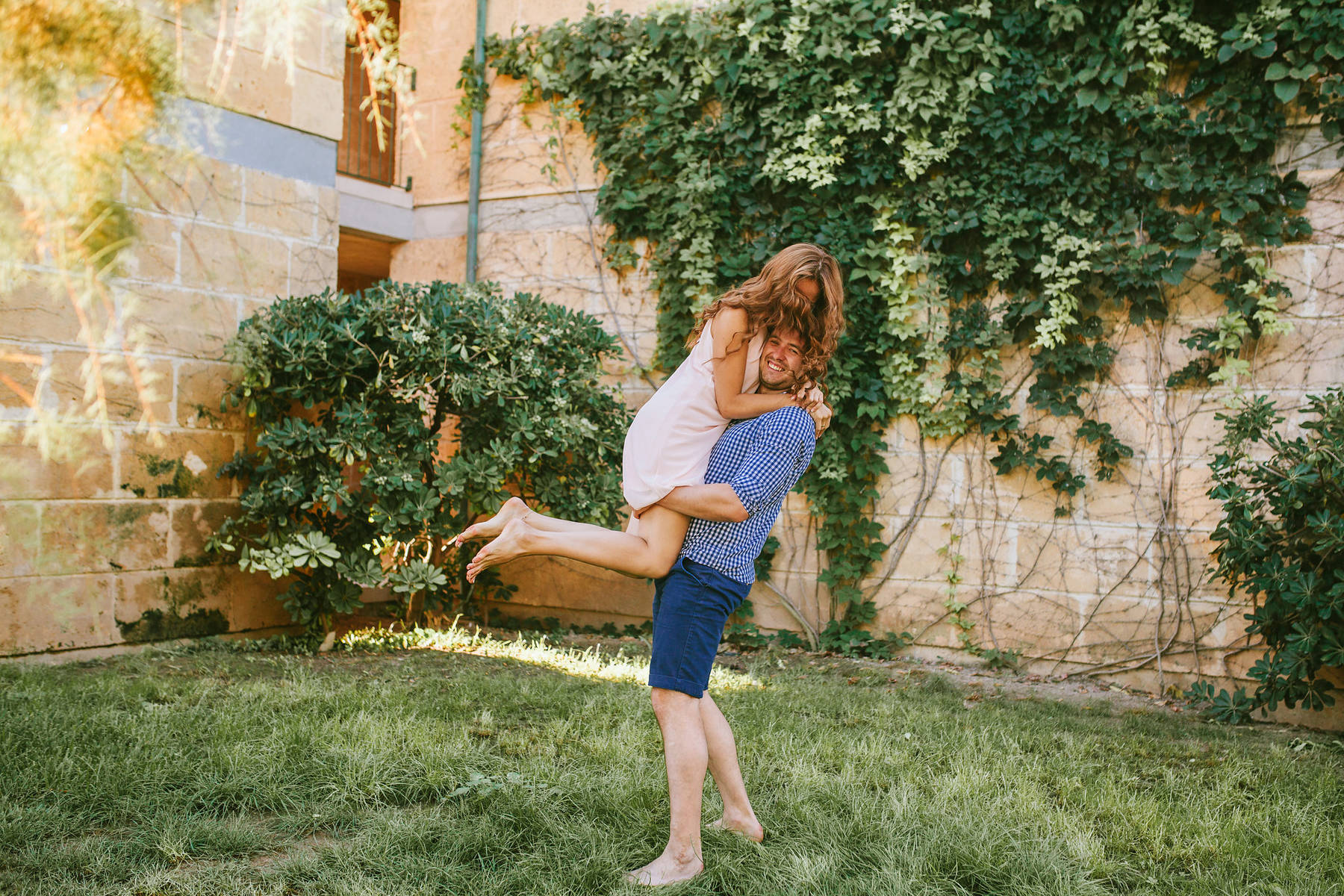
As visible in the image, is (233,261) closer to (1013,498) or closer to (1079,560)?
(1013,498)

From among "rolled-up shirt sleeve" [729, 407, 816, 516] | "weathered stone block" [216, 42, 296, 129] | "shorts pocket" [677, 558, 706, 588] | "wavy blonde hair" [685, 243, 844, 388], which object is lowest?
"shorts pocket" [677, 558, 706, 588]

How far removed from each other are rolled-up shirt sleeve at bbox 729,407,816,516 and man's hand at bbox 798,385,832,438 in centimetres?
8

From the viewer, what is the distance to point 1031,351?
17.1 ft

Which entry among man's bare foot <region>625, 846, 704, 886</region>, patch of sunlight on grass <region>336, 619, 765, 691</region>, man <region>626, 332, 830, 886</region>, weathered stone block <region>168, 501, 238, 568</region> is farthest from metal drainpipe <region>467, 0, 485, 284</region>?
man's bare foot <region>625, 846, 704, 886</region>

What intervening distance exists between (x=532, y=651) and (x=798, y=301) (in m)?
3.31

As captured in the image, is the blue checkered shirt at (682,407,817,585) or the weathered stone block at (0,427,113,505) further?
the weathered stone block at (0,427,113,505)

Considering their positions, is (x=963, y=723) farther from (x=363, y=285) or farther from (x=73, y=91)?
(x=363, y=285)

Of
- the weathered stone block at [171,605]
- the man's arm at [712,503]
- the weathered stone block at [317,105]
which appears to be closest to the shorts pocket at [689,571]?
the man's arm at [712,503]

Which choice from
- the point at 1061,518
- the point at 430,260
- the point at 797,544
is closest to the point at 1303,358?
the point at 1061,518

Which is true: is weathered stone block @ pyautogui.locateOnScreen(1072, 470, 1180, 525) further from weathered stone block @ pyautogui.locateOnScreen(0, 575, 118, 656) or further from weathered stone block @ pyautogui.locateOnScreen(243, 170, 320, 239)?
weathered stone block @ pyautogui.locateOnScreen(0, 575, 118, 656)

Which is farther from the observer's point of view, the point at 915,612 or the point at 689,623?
the point at 915,612

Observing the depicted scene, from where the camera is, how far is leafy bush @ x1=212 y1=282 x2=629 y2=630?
474cm

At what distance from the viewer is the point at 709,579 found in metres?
2.41

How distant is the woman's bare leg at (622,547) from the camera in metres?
2.41
